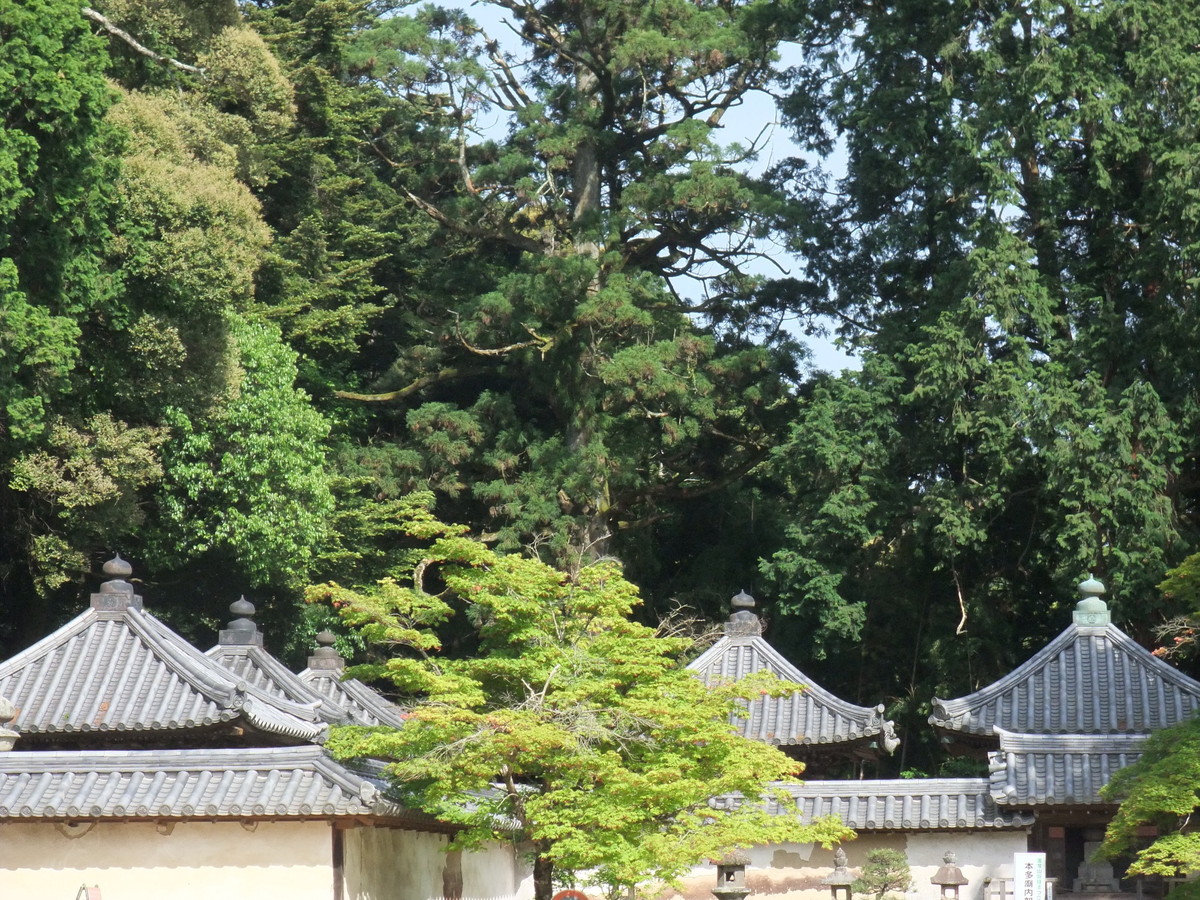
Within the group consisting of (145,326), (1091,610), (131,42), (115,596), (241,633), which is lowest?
(241,633)

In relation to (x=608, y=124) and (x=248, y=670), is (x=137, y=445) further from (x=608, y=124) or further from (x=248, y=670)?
(x=608, y=124)

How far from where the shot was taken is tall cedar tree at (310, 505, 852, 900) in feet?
45.2

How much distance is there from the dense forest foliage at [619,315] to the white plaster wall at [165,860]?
26.8ft

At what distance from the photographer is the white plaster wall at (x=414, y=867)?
15.3 m

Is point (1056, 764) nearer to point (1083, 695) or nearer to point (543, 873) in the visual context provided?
point (1083, 695)

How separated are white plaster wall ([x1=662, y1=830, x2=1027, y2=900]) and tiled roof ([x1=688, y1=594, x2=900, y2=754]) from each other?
5.47ft

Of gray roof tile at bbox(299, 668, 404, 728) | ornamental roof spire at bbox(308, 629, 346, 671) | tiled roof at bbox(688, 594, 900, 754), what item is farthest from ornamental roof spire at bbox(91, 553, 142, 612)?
tiled roof at bbox(688, 594, 900, 754)

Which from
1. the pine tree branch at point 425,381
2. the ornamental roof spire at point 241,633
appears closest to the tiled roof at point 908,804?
the ornamental roof spire at point 241,633

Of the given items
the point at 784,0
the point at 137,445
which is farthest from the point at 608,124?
the point at 137,445

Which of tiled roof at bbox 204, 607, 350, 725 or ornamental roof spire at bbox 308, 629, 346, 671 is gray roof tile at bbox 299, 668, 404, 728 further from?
tiled roof at bbox 204, 607, 350, 725

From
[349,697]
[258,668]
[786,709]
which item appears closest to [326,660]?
[349,697]

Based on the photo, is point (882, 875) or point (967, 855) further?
point (967, 855)

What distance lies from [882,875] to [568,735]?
5181 mm

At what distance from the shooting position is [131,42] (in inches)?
1000
